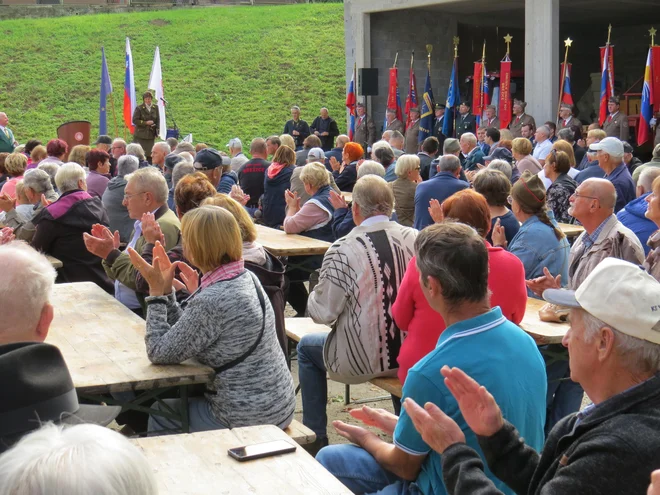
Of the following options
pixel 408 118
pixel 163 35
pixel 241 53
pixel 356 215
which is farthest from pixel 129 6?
pixel 356 215

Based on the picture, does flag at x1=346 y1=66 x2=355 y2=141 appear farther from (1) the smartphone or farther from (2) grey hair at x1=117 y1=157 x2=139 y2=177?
(1) the smartphone

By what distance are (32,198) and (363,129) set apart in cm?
1273

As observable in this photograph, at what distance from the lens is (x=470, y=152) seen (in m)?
12.2

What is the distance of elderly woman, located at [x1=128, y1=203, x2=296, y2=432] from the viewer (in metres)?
3.45

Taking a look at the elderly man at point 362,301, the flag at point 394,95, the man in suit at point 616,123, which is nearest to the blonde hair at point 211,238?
the elderly man at point 362,301

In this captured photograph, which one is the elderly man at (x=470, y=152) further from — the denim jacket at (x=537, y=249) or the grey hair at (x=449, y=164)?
the denim jacket at (x=537, y=249)

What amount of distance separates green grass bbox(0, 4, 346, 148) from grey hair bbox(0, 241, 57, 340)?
22006 mm

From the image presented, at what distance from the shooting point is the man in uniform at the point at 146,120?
16.4 meters

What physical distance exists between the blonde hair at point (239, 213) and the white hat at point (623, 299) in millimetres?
2389

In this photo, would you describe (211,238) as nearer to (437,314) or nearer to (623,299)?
(437,314)

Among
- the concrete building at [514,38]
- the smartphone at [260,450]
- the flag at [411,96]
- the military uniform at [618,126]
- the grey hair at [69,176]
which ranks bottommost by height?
the smartphone at [260,450]

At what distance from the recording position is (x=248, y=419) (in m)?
3.51

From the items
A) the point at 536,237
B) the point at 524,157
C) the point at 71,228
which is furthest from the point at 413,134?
the point at 536,237

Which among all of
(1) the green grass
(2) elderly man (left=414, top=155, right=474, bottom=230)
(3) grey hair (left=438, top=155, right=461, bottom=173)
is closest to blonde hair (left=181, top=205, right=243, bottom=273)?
(2) elderly man (left=414, top=155, right=474, bottom=230)
